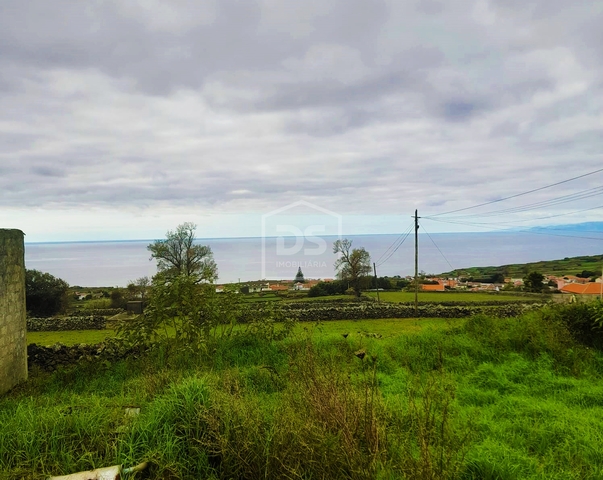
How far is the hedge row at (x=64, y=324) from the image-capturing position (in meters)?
16.0

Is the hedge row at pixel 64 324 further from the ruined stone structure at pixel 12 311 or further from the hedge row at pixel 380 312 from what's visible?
the ruined stone structure at pixel 12 311

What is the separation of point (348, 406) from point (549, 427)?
2.67 meters

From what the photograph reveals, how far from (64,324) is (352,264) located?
21619 mm

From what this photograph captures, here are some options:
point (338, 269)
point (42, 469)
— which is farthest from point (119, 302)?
point (42, 469)

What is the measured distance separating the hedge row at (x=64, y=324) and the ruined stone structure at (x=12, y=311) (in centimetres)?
938

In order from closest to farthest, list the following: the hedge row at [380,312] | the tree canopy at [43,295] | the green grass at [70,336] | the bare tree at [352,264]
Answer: the green grass at [70,336] < the hedge row at [380,312] < the tree canopy at [43,295] < the bare tree at [352,264]

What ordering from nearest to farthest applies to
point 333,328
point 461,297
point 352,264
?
1. point 333,328
2. point 461,297
3. point 352,264

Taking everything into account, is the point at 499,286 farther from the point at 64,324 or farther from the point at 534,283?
the point at 64,324

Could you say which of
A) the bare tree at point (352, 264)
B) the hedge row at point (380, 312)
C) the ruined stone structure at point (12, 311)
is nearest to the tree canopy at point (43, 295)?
the hedge row at point (380, 312)

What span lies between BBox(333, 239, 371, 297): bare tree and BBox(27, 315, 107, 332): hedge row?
19.2 meters

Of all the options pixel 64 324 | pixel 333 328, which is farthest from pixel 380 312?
Result: pixel 64 324

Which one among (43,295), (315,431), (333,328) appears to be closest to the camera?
(315,431)

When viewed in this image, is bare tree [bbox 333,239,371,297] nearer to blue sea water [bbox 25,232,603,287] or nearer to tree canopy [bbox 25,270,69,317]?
blue sea water [bbox 25,232,603,287]

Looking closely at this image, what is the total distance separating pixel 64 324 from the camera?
16266 mm
